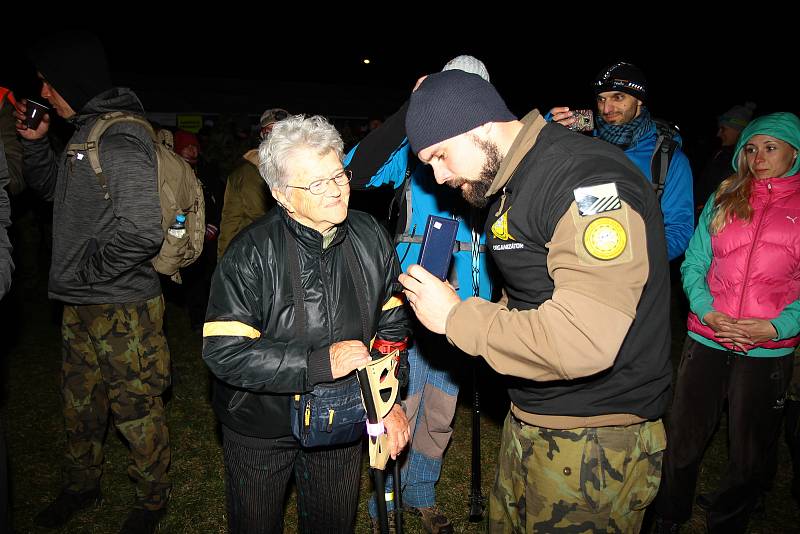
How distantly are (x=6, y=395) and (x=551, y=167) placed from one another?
5616 millimetres

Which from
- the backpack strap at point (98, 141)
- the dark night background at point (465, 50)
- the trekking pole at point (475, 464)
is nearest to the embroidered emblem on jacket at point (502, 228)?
the trekking pole at point (475, 464)

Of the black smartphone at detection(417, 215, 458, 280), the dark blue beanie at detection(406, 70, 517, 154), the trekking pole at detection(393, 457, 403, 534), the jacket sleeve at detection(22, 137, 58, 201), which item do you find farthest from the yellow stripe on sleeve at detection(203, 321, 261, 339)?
the jacket sleeve at detection(22, 137, 58, 201)

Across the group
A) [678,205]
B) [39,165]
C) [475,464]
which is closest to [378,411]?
[475,464]

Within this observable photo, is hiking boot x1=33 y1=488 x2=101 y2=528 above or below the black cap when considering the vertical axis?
below

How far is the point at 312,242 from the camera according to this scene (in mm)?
2223

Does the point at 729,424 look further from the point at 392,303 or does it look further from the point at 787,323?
the point at 392,303

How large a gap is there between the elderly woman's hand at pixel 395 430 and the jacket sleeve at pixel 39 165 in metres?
3.06

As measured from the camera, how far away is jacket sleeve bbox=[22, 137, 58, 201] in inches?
141

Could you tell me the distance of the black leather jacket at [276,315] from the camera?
2.12 meters

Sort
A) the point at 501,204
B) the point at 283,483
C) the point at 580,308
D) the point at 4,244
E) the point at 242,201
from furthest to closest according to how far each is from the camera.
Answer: the point at 242,201 < the point at 283,483 < the point at 4,244 < the point at 501,204 < the point at 580,308

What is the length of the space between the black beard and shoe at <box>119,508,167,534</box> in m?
2.96

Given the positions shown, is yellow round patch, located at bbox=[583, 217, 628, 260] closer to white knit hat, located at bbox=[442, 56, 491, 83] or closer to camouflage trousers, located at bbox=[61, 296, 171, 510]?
white knit hat, located at bbox=[442, 56, 491, 83]

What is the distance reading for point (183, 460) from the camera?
13.7 ft

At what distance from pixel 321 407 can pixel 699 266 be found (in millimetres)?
2481
